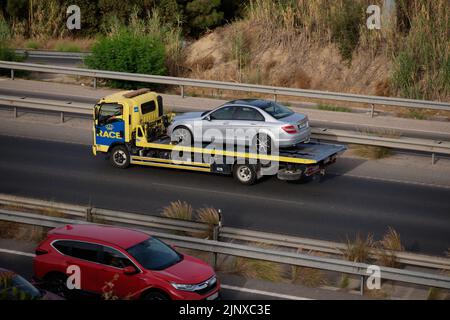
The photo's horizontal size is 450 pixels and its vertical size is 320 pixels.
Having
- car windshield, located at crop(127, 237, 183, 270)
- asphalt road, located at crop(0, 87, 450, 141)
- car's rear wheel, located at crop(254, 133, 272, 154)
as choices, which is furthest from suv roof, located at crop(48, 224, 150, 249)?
asphalt road, located at crop(0, 87, 450, 141)

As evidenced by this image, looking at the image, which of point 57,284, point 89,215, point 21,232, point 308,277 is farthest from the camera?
point 21,232

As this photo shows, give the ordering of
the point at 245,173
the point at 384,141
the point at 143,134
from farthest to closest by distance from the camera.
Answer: the point at 384,141, the point at 143,134, the point at 245,173

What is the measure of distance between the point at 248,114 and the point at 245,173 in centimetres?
148

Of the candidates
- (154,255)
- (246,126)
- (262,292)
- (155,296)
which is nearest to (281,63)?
(246,126)

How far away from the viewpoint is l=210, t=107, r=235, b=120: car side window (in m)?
22.6

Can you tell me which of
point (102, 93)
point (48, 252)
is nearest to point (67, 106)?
point (102, 93)

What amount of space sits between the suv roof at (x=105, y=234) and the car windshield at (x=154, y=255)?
0.37 ft

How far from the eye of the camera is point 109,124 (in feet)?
76.4

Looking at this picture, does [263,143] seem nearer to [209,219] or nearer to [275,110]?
[275,110]

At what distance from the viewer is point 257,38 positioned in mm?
35656

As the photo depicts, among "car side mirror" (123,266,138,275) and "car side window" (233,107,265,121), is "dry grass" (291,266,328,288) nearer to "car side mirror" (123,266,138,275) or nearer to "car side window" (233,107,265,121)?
"car side mirror" (123,266,138,275)
